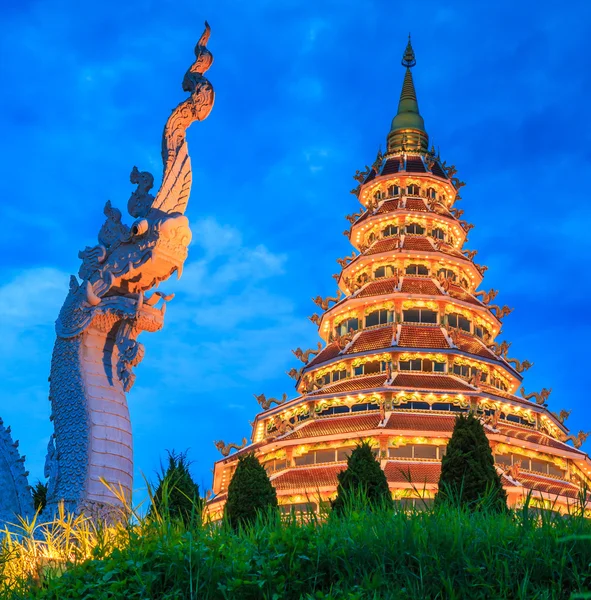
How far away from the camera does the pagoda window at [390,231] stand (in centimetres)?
5506

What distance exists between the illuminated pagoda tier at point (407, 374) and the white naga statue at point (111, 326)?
25087mm

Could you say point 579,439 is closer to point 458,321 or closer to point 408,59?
point 458,321

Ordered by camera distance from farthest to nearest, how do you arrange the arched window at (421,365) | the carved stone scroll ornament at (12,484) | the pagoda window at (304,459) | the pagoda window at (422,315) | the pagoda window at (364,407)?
the pagoda window at (422,315) < the arched window at (421,365) < the pagoda window at (364,407) < the pagoda window at (304,459) < the carved stone scroll ornament at (12,484)

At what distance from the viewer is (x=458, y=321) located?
50.0 metres

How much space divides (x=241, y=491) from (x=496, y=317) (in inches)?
1218

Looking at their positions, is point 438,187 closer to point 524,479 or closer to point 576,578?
point 524,479

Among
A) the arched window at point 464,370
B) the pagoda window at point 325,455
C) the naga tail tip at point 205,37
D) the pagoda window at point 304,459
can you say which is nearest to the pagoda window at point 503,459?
the arched window at point 464,370

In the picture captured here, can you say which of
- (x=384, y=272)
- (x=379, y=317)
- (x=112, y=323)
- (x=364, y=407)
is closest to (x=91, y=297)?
(x=112, y=323)

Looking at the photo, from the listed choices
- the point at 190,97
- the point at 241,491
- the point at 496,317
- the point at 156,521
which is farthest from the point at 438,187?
the point at 156,521

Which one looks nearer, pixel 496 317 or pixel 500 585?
pixel 500 585

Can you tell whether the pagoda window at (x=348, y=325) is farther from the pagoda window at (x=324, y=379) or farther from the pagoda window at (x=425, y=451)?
the pagoda window at (x=425, y=451)

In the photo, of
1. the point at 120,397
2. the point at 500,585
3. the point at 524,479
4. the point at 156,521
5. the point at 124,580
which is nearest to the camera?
the point at 500,585

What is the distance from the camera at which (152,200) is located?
12844mm

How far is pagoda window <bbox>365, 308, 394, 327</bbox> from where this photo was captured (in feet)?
162
